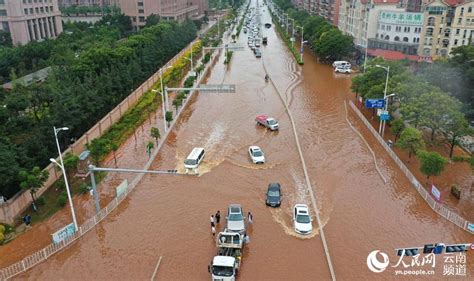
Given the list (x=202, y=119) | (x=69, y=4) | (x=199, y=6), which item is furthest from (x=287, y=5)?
(x=202, y=119)

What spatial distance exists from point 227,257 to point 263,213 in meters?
6.42

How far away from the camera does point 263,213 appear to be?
26.6 m

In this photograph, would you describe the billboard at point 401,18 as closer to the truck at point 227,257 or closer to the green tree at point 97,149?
the green tree at point 97,149

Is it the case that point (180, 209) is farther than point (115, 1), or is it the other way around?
point (115, 1)

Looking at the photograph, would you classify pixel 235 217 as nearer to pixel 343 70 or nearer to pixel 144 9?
pixel 343 70

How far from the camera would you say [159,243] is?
23812 millimetres

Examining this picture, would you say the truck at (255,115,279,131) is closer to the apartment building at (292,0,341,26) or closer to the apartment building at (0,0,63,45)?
the apartment building at (0,0,63,45)

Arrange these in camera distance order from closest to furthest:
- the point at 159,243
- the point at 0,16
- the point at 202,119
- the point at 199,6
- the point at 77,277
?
the point at 77,277 → the point at 159,243 → the point at 202,119 → the point at 0,16 → the point at 199,6

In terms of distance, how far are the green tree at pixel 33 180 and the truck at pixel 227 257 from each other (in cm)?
1271

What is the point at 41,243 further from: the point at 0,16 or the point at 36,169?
the point at 0,16

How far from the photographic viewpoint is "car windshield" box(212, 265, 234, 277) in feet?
65.8

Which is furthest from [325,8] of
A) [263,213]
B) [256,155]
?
[263,213]

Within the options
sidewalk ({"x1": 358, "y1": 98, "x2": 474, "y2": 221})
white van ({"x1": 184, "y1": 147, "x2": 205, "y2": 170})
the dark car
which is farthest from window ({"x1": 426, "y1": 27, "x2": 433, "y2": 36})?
the dark car

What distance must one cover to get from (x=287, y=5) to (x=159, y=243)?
148306 millimetres
